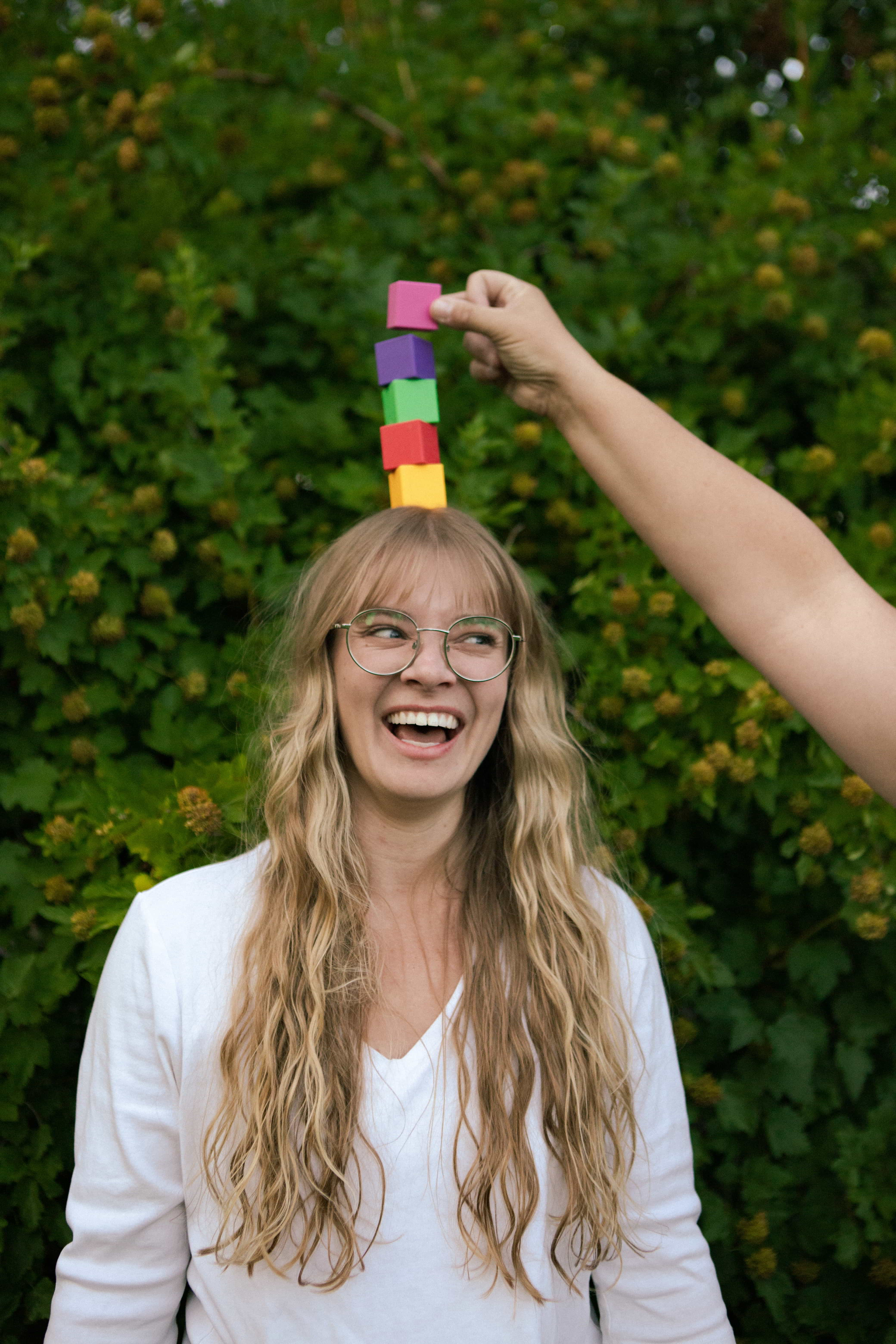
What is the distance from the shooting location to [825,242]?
255 cm

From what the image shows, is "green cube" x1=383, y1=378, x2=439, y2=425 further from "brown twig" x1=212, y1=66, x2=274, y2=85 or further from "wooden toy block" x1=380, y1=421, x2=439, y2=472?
"brown twig" x1=212, y1=66, x2=274, y2=85

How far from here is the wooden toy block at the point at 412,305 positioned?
1818 mm

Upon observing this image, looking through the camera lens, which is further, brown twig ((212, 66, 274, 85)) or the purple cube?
brown twig ((212, 66, 274, 85))

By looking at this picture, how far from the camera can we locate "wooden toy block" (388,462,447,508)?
5.94 feet

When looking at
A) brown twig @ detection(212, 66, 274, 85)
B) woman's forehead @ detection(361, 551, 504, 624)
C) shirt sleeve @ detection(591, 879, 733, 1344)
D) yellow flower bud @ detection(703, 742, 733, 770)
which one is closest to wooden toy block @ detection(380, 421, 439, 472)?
woman's forehead @ detection(361, 551, 504, 624)

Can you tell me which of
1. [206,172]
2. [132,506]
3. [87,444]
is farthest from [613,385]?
[206,172]

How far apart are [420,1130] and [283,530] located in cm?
137

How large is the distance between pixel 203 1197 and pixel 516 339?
54.6 inches

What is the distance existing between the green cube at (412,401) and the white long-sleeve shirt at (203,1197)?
34.7 inches

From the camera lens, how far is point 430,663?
5.33ft

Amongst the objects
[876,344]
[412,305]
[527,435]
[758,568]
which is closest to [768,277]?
[876,344]

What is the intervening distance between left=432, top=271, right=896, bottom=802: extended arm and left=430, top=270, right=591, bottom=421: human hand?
7cm

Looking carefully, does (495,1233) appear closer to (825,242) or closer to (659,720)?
(659,720)

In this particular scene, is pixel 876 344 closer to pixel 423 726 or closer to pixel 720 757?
pixel 720 757
